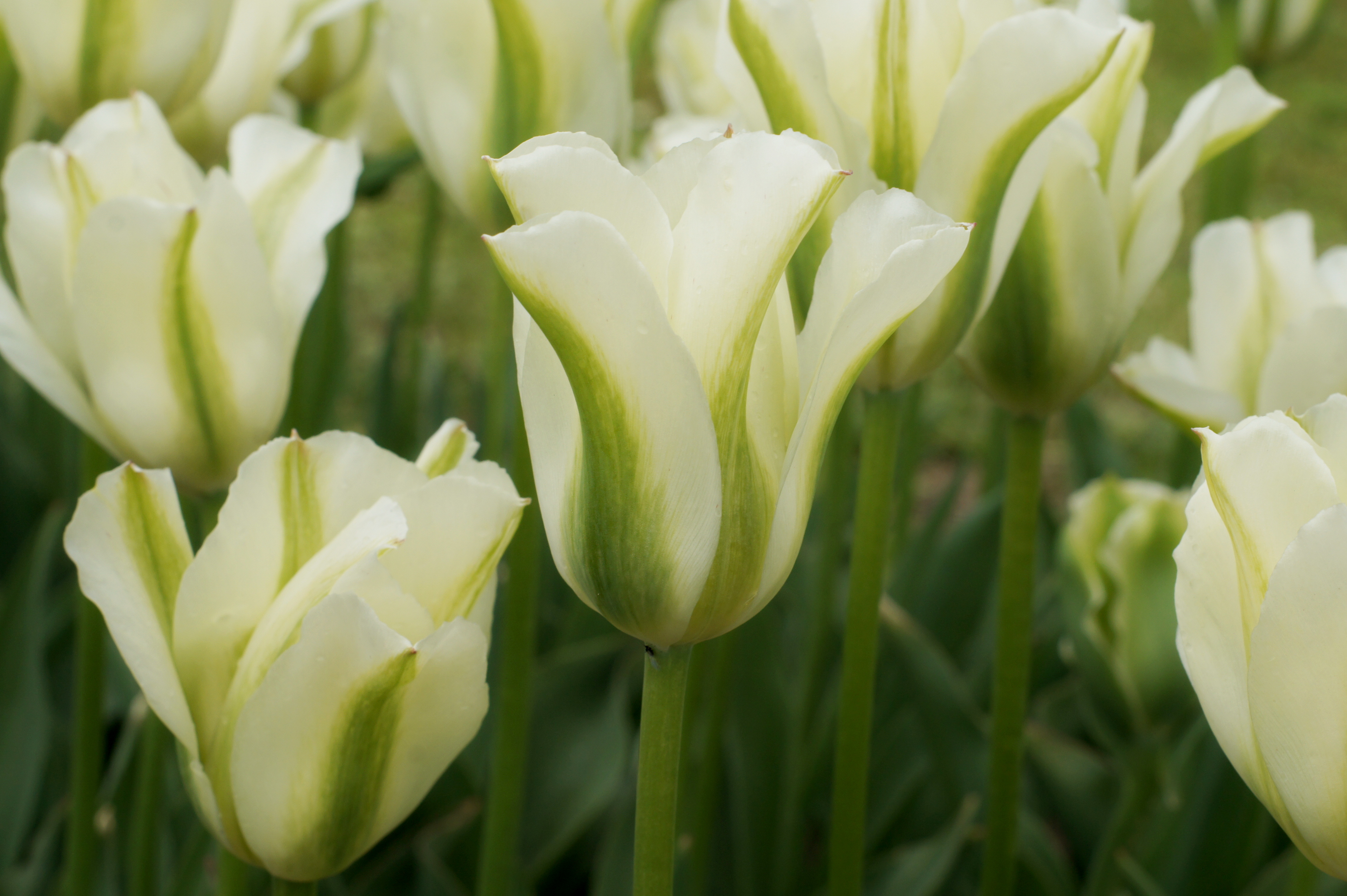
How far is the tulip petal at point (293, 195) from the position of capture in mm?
667

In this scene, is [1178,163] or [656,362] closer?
[656,362]

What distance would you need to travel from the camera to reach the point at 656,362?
15.3 inches

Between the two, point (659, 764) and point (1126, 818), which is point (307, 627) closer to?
point (659, 764)

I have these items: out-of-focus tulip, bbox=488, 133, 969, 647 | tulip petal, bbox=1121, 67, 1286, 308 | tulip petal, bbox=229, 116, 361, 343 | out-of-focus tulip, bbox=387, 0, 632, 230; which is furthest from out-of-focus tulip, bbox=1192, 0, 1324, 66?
out-of-focus tulip, bbox=488, 133, 969, 647

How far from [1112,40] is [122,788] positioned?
827 mm

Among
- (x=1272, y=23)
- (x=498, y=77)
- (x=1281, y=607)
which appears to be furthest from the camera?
(x=1272, y=23)

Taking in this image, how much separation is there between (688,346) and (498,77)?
1.25ft

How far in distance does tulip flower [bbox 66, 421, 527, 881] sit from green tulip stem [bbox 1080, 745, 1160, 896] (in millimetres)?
538

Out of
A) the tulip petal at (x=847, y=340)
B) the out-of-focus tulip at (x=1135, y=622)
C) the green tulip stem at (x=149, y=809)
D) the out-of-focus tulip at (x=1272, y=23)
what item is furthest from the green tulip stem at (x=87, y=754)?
the out-of-focus tulip at (x=1272, y=23)

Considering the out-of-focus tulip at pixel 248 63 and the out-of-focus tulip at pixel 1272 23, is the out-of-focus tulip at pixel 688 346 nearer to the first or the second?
the out-of-focus tulip at pixel 248 63

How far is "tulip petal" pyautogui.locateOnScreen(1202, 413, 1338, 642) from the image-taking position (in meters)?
0.39

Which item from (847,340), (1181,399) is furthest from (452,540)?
(1181,399)

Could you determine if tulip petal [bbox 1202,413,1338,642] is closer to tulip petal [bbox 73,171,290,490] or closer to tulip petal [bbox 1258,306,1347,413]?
tulip petal [bbox 1258,306,1347,413]

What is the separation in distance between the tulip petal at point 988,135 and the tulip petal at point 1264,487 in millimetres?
187
